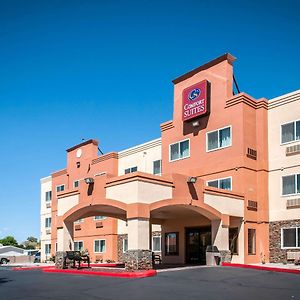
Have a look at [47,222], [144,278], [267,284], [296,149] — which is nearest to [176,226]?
[296,149]

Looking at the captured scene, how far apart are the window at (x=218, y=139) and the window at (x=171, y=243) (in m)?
6.23

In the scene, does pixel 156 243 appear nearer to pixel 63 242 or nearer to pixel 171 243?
pixel 171 243

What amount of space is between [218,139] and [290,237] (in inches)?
287

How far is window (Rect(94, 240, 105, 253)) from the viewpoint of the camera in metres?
39.8

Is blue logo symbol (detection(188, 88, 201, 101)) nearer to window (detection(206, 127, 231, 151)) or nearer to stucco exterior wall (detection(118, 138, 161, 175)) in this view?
window (detection(206, 127, 231, 151))

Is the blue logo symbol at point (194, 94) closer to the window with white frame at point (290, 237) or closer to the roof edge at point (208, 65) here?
the roof edge at point (208, 65)

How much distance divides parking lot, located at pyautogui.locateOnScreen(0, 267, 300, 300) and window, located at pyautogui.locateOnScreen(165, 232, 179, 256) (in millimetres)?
11134

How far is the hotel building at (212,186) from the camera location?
22531 mm

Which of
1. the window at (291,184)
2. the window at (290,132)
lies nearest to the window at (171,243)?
the window at (291,184)

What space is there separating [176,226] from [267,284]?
47.9ft

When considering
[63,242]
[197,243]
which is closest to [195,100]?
[197,243]

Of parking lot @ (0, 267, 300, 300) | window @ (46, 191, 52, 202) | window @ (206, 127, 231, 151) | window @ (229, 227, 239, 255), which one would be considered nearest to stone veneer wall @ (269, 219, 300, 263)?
Result: window @ (229, 227, 239, 255)

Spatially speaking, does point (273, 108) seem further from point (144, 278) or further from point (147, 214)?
point (144, 278)

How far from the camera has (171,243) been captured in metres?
30.5
